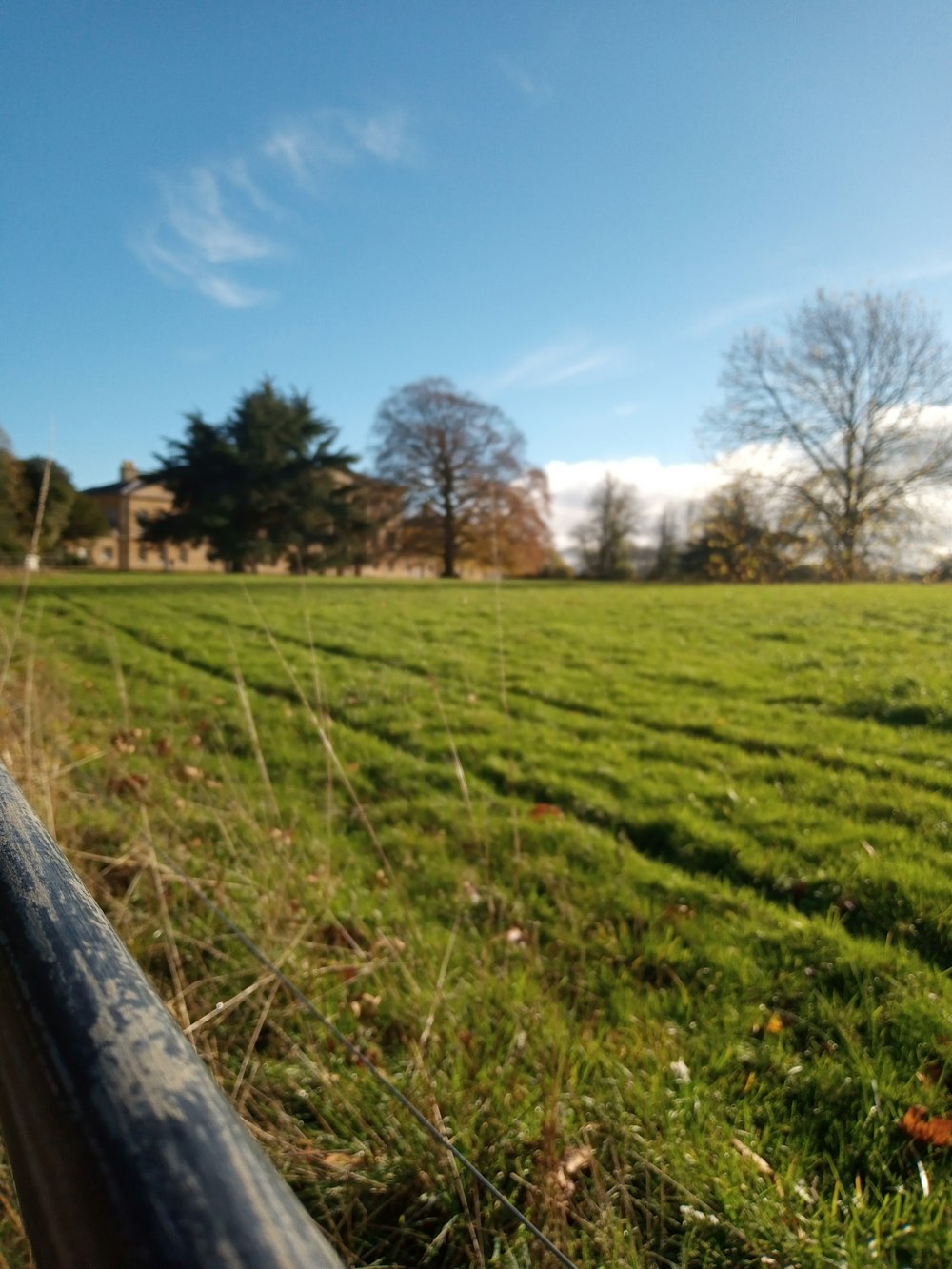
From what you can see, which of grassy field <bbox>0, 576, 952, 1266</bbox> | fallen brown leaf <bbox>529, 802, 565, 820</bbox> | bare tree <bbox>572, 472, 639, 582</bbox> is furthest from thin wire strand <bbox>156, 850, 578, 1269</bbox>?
bare tree <bbox>572, 472, 639, 582</bbox>

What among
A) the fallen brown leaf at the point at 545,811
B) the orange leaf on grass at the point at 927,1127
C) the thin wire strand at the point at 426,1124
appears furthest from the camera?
the fallen brown leaf at the point at 545,811

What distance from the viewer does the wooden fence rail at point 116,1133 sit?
42 cm

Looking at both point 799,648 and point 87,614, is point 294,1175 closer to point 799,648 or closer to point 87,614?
point 799,648

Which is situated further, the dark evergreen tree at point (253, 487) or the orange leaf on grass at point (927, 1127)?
the dark evergreen tree at point (253, 487)

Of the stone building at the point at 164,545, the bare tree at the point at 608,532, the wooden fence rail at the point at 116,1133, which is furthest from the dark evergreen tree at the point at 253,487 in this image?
the wooden fence rail at the point at 116,1133

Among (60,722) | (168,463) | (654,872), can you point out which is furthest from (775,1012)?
(168,463)

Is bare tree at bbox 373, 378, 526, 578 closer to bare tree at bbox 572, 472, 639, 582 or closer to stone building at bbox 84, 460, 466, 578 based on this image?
stone building at bbox 84, 460, 466, 578

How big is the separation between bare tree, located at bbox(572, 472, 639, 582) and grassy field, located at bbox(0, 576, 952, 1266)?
58.1m

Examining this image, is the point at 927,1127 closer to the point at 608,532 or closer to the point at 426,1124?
the point at 426,1124

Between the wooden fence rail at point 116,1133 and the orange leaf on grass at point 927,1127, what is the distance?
2.54 meters

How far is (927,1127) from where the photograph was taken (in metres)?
2.32

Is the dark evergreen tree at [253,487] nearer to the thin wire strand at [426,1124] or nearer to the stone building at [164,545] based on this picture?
the stone building at [164,545]

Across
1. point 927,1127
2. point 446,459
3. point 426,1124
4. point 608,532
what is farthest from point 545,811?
point 608,532

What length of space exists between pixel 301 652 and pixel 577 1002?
8.44m
